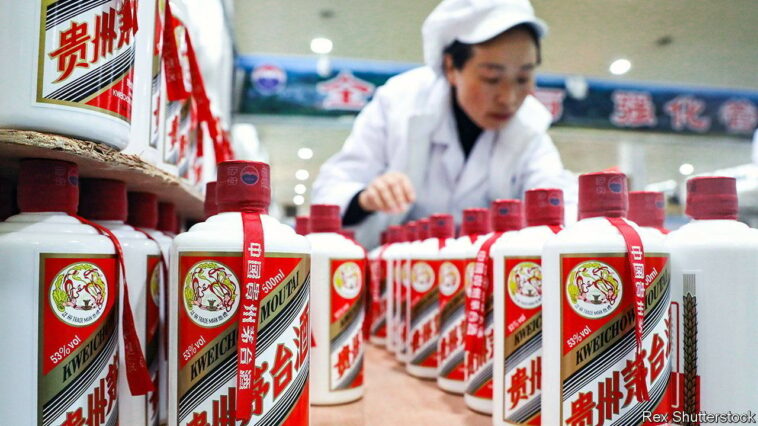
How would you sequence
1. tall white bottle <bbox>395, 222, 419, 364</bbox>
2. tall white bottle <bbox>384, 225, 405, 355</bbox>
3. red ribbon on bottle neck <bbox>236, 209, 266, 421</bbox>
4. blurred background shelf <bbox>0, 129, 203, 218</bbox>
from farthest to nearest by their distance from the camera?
tall white bottle <bbox>384, 225, 405, 355</bbox>, tall white bottle <bbox>395, 222, 419, 364</bbox>, red ribbon on bottle neck <bbox>236, 209, 266, 421</bbox>, blurred background shelf <bbox>0, 129, 203, 218</bbox>

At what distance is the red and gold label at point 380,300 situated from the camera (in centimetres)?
159

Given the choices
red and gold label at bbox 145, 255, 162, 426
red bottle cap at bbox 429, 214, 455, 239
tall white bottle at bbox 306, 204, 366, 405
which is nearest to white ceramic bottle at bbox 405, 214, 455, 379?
red bottle cap at bbox 429, 214, 455, 239

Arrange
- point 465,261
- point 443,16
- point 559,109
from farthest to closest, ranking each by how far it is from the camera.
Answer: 1. point 559,109
2. point 443,16
3. point 465,261

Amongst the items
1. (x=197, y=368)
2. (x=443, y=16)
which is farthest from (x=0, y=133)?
(x=443, y=16)

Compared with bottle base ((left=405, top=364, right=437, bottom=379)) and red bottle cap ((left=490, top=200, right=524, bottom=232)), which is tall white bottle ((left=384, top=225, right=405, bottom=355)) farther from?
red bottle cap ((left=490, top=200, right=524, bottom=232))

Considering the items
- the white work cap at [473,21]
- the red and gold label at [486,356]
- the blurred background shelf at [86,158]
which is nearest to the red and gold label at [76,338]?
the blurred background shelf at [86,158]

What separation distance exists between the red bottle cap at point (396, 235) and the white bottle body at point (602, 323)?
0.86 m

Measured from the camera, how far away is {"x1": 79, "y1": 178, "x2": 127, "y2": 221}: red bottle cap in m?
0.71

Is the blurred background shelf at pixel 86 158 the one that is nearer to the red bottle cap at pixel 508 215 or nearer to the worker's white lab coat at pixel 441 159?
the red bottle cap at pixel 508 215

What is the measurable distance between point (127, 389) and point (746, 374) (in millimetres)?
744

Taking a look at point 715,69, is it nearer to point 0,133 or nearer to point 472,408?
point 472,408

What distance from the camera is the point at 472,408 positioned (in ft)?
3.05

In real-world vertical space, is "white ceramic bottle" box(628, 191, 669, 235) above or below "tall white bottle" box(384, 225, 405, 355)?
above

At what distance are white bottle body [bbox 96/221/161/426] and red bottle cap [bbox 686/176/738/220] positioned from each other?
0.71 m
